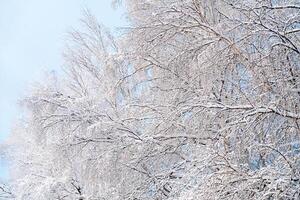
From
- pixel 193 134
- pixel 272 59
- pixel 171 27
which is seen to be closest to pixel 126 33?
pixel 171 27

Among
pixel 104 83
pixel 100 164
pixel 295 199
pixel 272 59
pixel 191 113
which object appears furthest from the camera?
pixel 104 83

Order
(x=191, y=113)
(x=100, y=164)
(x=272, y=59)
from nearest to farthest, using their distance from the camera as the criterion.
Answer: (x=272, y=59) < (x=191, y=113) < (x=100, y=164)

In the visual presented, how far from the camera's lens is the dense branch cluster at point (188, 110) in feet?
13.4

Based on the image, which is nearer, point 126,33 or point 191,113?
point 191,113

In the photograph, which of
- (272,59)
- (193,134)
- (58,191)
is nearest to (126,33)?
(193,134)

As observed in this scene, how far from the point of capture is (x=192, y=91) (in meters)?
5.31

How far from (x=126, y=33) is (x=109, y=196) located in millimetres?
2019

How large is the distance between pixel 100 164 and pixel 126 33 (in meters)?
1.58

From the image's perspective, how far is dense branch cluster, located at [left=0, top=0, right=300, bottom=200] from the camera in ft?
13.4

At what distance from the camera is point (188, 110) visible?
4.66 meters

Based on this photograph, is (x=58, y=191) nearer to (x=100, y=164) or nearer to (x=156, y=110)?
(x=100, y=164)

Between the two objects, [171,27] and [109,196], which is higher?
[171,27]

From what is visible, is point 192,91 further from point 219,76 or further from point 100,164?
point 100,164

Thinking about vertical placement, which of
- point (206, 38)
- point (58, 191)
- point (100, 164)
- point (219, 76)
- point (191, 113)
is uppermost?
point (206, 38)
